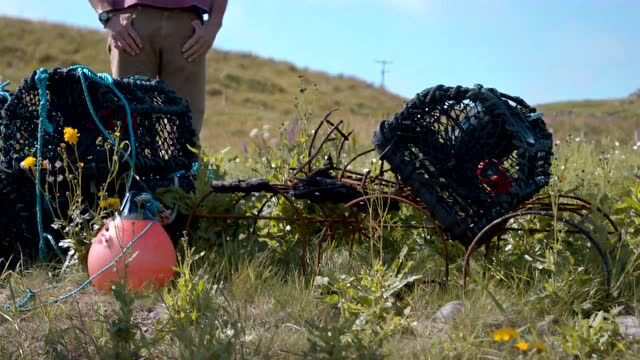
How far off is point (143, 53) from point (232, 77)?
31412 millimetres

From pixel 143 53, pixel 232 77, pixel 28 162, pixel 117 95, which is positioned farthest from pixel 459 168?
pixel 232 77

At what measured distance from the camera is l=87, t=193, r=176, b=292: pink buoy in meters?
2.97

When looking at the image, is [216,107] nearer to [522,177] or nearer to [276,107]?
[276,107]

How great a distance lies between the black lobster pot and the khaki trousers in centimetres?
148

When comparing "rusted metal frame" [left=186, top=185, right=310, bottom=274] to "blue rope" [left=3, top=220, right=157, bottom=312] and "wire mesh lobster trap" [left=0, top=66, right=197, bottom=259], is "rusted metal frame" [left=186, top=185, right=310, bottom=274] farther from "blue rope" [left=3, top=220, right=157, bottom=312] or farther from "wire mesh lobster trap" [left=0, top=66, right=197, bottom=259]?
"wire mesh lobster trap" [left=0, top=66, right=197, bottom=259]

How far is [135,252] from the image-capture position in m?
2.96

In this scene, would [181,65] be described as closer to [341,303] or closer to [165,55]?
[165,55]

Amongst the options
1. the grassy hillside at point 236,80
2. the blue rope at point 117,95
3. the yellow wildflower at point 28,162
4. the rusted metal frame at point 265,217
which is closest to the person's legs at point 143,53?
the blue rope at point 117,95

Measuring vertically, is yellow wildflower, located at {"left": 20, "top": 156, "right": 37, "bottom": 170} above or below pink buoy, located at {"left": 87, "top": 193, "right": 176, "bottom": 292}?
above

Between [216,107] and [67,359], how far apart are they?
89.5ft

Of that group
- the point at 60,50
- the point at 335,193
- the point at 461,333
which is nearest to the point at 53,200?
the point at 335,193

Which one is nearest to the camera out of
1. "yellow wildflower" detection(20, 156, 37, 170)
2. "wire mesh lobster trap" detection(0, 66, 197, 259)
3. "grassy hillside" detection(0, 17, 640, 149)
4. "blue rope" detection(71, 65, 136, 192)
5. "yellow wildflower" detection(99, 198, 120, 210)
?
"yellow wildflower" detection(99, 198, 120, 210)

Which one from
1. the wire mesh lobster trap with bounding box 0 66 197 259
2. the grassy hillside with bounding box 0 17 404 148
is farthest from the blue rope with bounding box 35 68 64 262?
the grassy hillside with bounding box 0 17 404 148

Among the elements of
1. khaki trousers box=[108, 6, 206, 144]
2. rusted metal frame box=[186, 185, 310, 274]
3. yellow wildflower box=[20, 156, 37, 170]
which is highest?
khaki trousers box=[108, 6, 206, 144]
